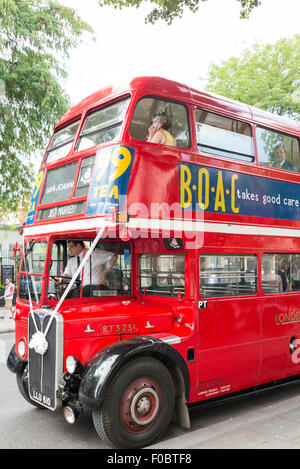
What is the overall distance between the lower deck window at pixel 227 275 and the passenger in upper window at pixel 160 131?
148 centimetres

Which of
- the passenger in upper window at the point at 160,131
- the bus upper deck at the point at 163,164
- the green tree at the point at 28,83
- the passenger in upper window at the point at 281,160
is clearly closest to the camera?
the bus upper deck at the point at 163,164

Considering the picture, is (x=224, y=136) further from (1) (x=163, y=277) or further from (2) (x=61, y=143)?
(2) (x=61, y=143)

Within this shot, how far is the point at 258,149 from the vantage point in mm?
6113

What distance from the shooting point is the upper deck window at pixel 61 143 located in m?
5.75

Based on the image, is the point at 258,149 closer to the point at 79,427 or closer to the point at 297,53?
the point at 79,427

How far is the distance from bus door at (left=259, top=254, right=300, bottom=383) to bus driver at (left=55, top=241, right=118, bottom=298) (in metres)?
2.21

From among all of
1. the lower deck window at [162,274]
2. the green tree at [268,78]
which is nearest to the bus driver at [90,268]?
the lower deck window at [162,274]

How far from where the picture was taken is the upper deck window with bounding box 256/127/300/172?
20.3 feet

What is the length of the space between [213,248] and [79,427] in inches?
106

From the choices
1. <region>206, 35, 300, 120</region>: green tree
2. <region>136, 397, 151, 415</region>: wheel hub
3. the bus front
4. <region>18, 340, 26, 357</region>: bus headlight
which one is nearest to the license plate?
the bus front

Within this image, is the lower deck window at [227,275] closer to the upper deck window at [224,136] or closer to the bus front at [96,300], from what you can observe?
the bus front at [96,300]

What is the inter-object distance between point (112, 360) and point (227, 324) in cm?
182

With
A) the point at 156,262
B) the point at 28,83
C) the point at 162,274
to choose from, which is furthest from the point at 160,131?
the point at 28,83
